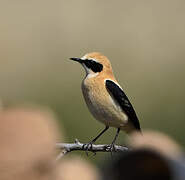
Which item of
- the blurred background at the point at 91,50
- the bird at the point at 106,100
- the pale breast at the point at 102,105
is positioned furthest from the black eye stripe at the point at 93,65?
the blurred background at the point at 91,50

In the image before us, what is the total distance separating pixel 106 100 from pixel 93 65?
0.33 metres

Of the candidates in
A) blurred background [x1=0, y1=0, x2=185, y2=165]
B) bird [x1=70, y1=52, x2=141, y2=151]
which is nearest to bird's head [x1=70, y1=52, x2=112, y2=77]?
bird [x1=70, y1=52, x2=141, y2=151]

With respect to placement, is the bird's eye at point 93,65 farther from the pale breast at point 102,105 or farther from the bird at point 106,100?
the pale breast at point 102,105

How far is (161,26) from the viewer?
35.0ft

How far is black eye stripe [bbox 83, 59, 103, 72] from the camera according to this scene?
3.58 metres

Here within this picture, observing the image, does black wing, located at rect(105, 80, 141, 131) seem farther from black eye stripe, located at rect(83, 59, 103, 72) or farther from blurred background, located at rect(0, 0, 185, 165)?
blurred background, located at rect(0, 0, 185, 165)

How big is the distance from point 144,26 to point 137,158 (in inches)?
368

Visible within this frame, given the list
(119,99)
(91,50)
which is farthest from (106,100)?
(91,50)

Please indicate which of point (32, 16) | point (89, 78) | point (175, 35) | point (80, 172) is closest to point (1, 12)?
point (32, 16)

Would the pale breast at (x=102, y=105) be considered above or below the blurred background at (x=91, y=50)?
above

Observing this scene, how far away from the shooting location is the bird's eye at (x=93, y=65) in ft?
11.8

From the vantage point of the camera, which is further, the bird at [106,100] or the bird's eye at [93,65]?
the bird at [106,100]

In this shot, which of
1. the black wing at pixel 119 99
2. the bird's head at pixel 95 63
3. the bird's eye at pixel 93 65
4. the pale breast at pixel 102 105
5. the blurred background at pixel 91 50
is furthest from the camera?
the blurred background at pixel 91 50

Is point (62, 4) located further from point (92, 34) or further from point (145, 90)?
point (145, 90)
